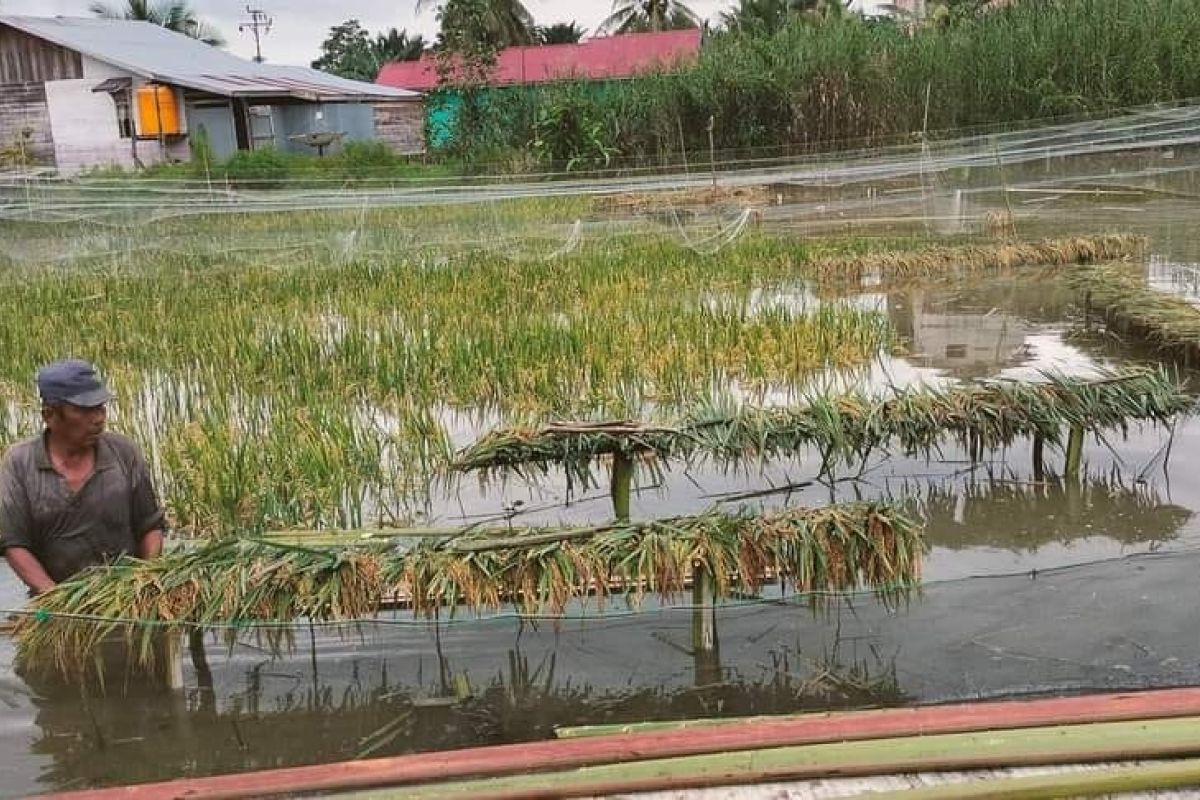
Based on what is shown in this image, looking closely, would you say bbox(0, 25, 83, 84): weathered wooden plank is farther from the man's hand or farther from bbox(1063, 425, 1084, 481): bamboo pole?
bbox(1063, 425, 1084, 481): bamboo pole

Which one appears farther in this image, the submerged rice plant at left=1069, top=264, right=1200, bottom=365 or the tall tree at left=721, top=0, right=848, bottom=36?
the tall tree at left=721, top=0, right=848, bottom=36

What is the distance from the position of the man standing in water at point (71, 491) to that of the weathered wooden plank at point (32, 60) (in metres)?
22.4

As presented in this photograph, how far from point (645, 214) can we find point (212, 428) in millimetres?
11910

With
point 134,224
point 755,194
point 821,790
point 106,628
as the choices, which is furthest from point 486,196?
point 821,790

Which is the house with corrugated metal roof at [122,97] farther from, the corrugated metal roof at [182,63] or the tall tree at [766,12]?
the tall tree at [766,12]

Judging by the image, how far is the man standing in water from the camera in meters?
3.52

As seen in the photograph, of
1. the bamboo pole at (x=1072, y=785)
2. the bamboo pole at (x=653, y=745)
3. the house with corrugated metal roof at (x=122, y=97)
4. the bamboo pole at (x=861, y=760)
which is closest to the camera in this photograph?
the bamboo pole at (x=1072, y=785)

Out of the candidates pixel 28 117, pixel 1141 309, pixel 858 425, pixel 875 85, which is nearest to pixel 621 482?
pixel 858 425

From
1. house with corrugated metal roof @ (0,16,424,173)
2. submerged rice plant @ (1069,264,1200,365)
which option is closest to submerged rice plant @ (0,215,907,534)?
submerged rice plant @ (1069,264,1200,365)

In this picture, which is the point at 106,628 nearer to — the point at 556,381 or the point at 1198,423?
the point at 556,381

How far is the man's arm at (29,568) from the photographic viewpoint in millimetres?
3561

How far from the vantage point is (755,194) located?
18.2m

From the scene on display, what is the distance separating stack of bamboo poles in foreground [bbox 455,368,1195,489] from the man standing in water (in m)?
1.48

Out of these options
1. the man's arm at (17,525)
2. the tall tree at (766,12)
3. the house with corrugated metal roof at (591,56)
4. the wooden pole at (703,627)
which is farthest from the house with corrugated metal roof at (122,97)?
the wooden pole at (703,627)
